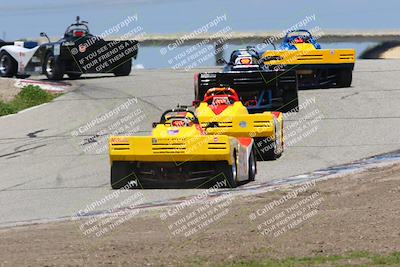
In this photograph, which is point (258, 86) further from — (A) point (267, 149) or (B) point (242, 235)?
(B) point (242, 235)

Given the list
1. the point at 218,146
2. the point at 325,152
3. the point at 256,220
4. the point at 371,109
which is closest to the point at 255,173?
the point at 218,146

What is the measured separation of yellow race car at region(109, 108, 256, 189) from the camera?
42.5ft

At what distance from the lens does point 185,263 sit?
318 inches

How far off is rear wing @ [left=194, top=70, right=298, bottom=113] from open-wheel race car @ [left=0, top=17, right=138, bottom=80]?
8.36 metres

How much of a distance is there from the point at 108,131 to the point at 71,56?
9339 mm

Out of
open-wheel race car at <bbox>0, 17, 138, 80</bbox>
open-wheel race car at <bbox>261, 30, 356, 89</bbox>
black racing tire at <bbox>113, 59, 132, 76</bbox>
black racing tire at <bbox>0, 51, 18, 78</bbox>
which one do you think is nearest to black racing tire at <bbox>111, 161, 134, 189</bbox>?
open-wheel race car at <bbox>261, 30, 356, 89</bbox>

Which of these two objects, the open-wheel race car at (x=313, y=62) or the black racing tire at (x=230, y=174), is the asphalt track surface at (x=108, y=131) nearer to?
the black racing tire at (x=230, y=174)

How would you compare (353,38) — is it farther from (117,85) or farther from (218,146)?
(218,146)

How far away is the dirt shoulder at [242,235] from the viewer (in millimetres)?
8328

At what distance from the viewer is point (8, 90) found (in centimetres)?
2667

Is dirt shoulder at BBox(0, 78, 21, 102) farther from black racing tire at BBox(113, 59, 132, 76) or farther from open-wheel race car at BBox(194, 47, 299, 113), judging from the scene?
open-wheel race car at BBox(194, 47, 299, 113)

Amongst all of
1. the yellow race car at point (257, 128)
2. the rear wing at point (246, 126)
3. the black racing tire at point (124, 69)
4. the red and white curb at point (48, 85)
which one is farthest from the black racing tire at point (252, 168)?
the black racing tire at point (124, 69)

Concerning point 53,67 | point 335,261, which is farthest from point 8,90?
point 335,261

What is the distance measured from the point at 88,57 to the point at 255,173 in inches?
614
